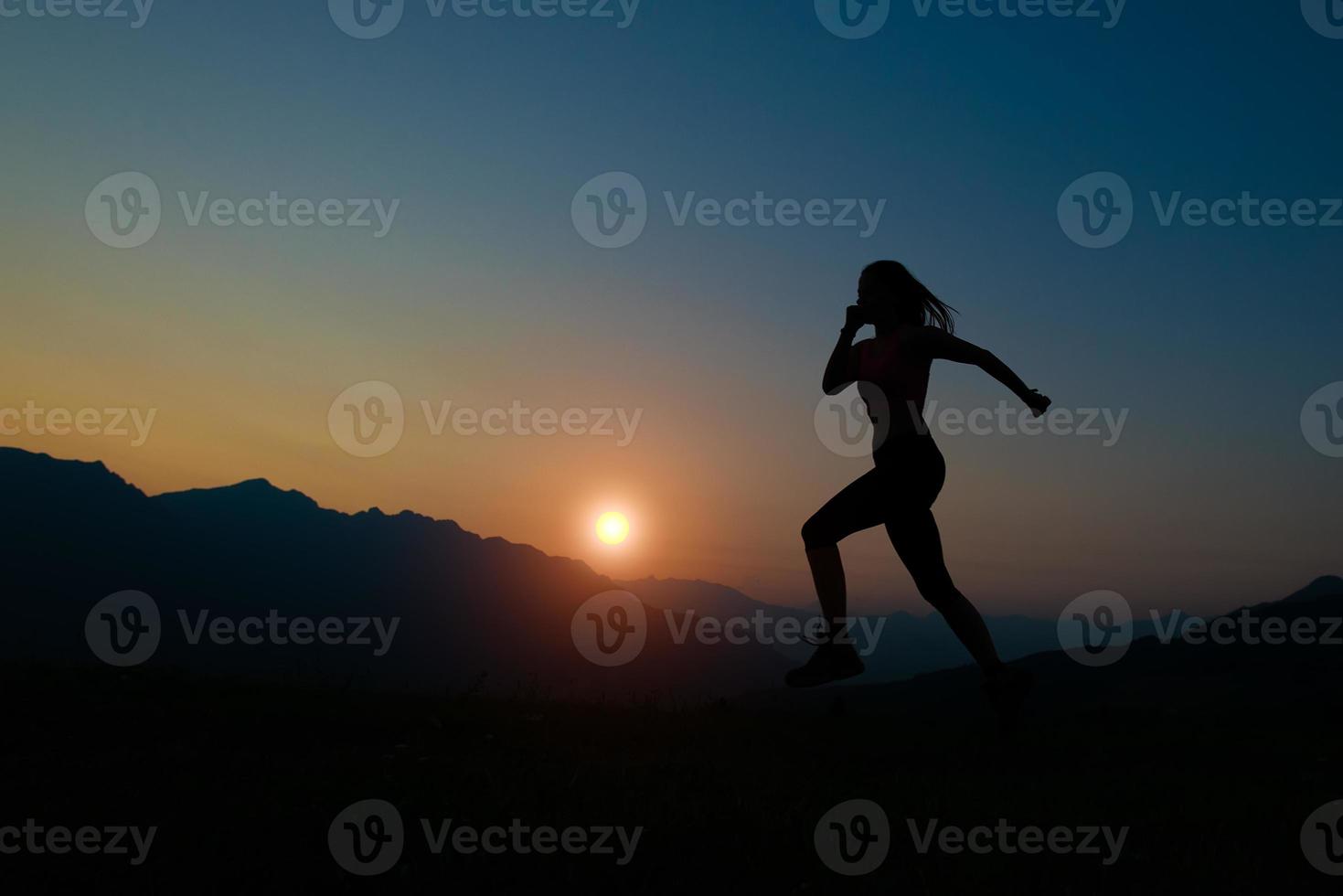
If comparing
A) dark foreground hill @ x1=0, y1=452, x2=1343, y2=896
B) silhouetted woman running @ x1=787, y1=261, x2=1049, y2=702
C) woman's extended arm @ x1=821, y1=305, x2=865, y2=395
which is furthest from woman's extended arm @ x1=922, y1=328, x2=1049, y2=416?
dark foreground hill @ x1=0, y1=452, x2=1343, y2=896

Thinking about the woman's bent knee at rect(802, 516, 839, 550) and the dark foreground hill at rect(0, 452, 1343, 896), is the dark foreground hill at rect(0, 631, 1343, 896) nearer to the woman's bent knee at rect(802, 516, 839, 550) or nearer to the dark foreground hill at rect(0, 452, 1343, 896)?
the dark foreground hill at rect(0, 452, 1343, 896)

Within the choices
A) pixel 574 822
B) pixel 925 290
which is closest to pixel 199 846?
pixel 574 822

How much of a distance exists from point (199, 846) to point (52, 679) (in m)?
4.92

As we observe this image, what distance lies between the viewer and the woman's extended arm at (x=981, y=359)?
6.27 meters

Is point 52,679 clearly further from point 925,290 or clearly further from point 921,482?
point 925,290

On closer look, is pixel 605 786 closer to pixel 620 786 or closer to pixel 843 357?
pixel 620 786

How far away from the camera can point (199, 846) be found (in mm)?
3652

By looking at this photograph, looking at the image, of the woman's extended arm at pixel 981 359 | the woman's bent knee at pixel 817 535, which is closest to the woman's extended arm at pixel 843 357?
the woman's extended arm at pixel 981 359

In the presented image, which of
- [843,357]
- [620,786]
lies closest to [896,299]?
[843,357]

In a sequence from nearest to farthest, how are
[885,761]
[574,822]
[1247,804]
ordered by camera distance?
[574,822]
[1247,804]
[885,761]

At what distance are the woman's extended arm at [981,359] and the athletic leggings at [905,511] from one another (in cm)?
66

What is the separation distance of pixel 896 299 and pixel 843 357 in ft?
2.06

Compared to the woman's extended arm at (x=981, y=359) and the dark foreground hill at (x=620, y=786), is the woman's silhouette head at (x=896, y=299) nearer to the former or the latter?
the woman's extended arm at (x=981, y=359)

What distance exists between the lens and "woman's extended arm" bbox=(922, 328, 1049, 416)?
247 inches
